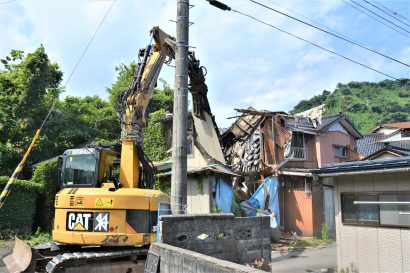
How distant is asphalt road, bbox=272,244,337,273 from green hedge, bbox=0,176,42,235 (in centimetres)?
1194

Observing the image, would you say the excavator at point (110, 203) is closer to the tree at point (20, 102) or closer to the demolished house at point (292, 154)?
the demolished house at point (292, 154)

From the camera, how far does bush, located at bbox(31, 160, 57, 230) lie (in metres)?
19.2

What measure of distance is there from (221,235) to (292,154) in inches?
617

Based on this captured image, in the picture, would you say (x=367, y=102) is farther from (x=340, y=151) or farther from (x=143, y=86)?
(x=143, y=86)

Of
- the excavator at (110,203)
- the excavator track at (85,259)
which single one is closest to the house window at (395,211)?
the excavator at (110,203)

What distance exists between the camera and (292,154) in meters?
22.6

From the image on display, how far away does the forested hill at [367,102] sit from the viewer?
68.6 m

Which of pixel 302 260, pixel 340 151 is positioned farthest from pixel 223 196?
pixel 340 151

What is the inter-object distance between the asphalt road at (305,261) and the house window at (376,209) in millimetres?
2716

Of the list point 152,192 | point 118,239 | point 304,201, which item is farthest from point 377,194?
point 304,201

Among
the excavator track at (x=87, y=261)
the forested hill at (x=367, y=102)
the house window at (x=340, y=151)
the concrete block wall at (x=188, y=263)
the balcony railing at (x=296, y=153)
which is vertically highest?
the forested hill at (x=367, y=102)

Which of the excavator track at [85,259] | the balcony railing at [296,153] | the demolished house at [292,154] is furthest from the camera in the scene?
the balcony railing at [296,153]

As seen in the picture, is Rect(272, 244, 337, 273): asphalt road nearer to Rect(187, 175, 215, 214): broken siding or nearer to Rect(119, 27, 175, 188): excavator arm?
Rect(187, 175, 215, 214): broken siding

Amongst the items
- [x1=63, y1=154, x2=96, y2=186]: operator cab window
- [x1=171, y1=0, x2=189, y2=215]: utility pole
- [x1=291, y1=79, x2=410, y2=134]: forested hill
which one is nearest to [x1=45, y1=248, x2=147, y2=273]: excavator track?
[x1=63, y1=154, x2=96, y2=186]: operator cab window
